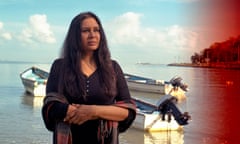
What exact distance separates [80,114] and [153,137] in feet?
18.8

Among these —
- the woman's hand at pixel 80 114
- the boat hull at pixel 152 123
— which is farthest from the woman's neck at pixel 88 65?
the boat hull at pixel 152 123

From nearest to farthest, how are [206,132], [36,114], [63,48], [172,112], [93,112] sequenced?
[93,112] → [63,48] → [172,112] → [206,132] → [36,114]

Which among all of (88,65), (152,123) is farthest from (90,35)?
(152,123)

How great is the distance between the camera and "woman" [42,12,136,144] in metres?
1.17

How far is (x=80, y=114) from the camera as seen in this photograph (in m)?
1.15

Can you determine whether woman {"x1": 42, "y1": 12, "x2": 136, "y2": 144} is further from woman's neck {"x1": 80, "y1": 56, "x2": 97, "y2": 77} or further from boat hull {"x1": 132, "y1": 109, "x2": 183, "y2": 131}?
boat hull {"x1": 132, "y1": 109, "x2": 183, "y2": 131}

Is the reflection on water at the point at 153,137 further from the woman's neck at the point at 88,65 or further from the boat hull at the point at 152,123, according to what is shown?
the woman's neck at the point at 88,65

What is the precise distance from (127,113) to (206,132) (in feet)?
21.1

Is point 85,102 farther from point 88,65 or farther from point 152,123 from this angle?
point 152,123

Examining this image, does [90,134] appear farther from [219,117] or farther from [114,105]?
[219,117]

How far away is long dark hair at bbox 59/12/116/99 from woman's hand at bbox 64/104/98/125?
4 centimetres

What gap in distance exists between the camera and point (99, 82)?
1204mm

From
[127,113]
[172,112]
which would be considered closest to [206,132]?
[172,112]

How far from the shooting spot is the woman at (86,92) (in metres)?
1.17
